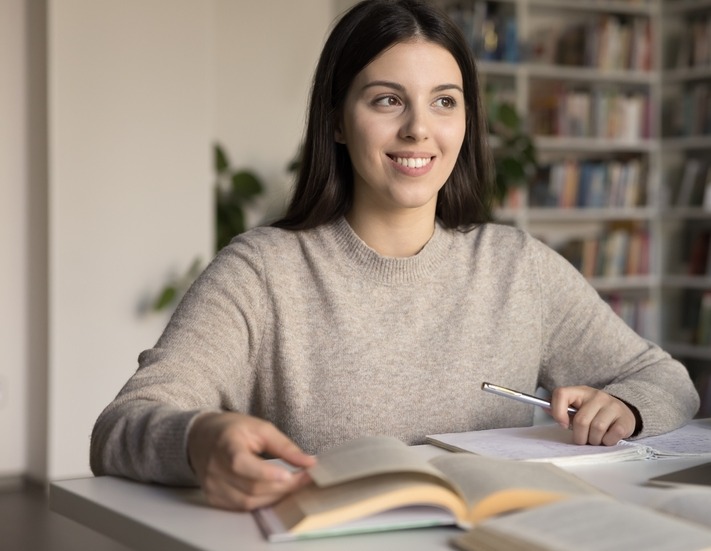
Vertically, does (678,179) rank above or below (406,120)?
below

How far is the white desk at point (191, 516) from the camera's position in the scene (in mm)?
950

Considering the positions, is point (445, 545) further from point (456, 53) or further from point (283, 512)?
point (456, 53)

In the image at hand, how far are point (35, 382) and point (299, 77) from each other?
6.00 ft

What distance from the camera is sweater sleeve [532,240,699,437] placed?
1.77 meters

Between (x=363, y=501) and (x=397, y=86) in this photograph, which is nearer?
(x=363, y=501)

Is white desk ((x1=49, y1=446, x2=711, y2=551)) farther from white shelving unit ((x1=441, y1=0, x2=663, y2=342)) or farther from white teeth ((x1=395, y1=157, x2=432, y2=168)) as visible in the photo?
white shelving unit ((x1=441, y1=0, x2=663, y2=342))

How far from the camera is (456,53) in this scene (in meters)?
1.79

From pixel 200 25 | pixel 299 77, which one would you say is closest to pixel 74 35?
pixel 200 25

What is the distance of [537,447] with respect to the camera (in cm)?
139

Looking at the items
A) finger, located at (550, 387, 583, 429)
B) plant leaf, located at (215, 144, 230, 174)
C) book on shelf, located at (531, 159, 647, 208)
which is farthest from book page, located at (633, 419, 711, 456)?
book on shelf, located at (531, 159, 647, 208)

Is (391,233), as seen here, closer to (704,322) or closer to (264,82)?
(264,82)

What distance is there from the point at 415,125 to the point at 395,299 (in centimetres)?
30

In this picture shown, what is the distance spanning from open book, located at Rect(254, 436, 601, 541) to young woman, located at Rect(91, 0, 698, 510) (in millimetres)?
468

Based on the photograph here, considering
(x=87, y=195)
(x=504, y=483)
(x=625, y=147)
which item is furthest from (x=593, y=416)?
(x=625, y=147)
